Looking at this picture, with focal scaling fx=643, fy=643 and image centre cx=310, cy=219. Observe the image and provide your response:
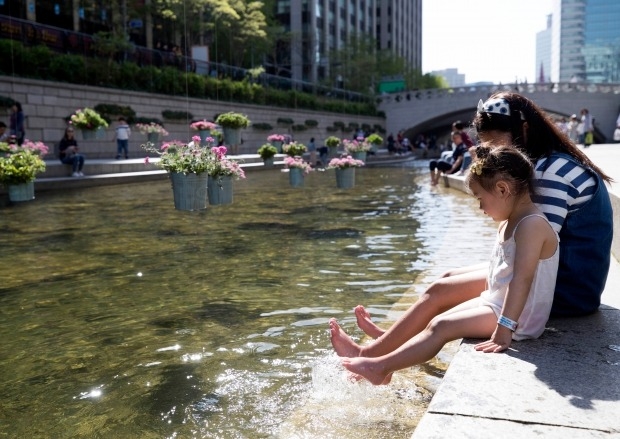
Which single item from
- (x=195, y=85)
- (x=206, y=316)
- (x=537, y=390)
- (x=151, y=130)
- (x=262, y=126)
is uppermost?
(x=195, y=85)

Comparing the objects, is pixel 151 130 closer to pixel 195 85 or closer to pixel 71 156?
pixel 195 85

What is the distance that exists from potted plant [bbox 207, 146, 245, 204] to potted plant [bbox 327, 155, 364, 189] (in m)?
5.76

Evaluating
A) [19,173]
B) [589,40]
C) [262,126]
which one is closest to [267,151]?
[19,173]

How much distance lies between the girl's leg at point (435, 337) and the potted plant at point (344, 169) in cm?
Answer: 1285

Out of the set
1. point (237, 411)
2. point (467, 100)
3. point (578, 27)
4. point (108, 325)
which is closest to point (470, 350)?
point (237, 411)

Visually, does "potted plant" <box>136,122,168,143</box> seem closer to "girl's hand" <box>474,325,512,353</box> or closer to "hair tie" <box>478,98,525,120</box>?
"hair tie" <box>478,98,525,120</box>

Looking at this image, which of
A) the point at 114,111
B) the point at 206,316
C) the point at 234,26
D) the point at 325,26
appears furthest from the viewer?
the point at 325,26

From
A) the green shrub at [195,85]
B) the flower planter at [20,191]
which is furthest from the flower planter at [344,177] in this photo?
the green shrub at [195,85]

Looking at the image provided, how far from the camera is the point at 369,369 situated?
9.92 feet

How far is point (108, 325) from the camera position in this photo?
4.65 meters

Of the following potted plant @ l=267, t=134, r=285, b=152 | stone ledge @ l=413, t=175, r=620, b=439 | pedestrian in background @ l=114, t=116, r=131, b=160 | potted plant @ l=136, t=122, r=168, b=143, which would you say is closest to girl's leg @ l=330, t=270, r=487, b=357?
stone ledge @ l=413, t=175, r=620, b=439

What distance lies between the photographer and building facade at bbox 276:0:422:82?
64500mm

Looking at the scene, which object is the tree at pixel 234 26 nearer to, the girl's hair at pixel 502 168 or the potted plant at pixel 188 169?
the potted plant at pixel 188 169

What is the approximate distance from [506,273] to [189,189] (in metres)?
7.32
